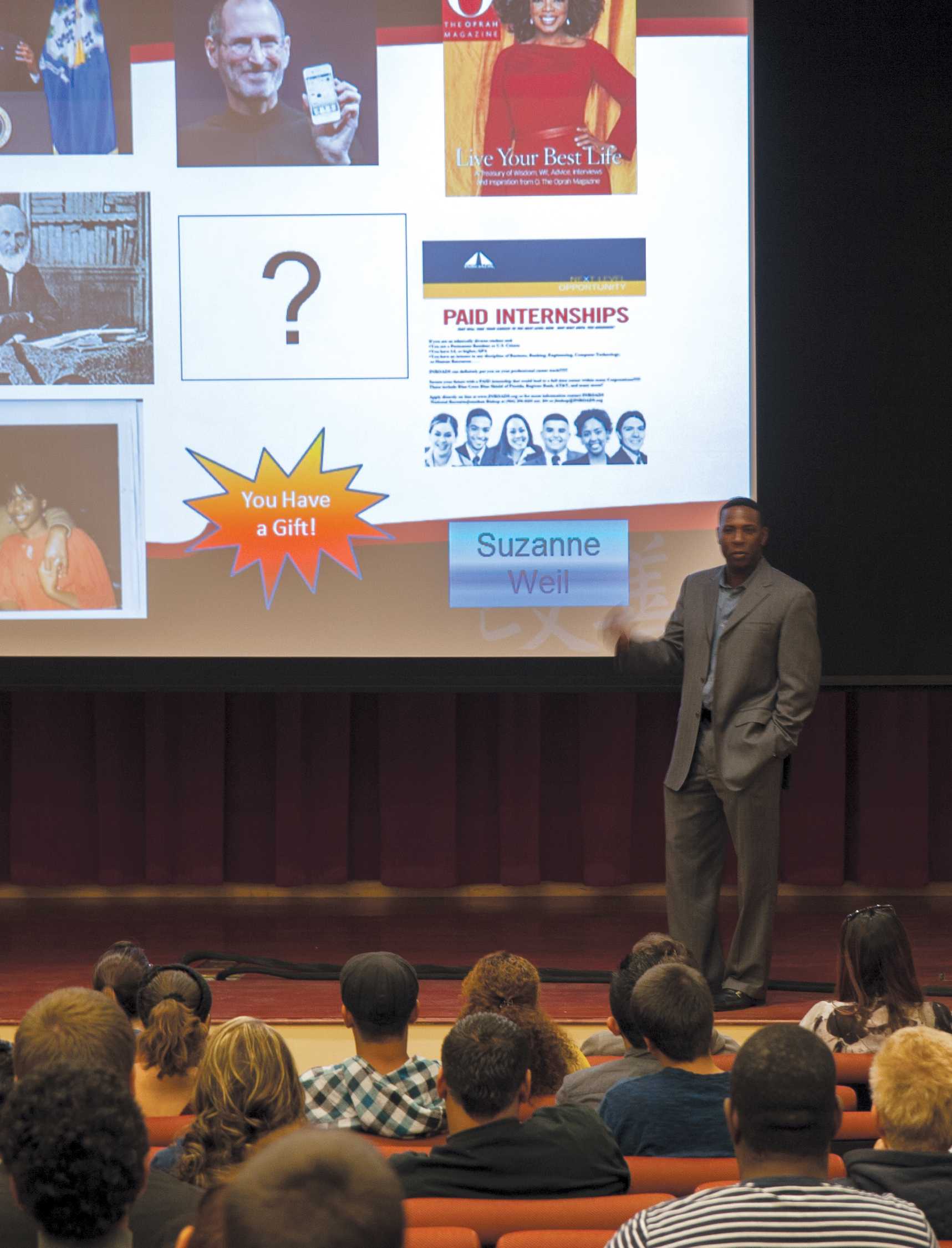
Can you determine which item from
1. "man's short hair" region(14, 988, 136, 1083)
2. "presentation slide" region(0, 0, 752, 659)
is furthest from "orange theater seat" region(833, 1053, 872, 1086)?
"presentation slide" region(0, 0, 752, 659)

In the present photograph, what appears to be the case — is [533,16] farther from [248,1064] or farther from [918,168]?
[248,1064]

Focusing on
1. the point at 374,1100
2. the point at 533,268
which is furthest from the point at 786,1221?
the point at 533,268

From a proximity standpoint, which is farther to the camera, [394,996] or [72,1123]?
[394,996]

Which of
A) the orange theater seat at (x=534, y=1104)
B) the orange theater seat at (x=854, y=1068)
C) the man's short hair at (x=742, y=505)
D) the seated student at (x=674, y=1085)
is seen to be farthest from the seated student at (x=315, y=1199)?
the man's short hair at (x=742, y=505)

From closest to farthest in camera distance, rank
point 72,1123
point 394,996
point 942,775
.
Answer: point 72,1123
point 394,996
point 942,775

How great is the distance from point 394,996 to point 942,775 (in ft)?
12.2

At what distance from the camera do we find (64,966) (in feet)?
14.6

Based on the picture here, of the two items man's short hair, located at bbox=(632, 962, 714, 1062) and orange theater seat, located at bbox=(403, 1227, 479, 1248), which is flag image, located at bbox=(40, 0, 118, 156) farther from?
orange theater seat, located at bbox=(403, 1227, 479, 1248)

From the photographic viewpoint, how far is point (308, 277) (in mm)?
4379

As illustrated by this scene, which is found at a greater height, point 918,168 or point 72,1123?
point 918,168

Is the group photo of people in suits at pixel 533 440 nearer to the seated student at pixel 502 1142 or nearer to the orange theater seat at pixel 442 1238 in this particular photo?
the seated student at pixel 502 1142

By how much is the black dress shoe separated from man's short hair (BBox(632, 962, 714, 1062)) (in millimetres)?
1698

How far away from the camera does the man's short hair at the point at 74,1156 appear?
1.26 m

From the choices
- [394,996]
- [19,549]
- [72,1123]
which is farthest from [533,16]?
[72,1123]
